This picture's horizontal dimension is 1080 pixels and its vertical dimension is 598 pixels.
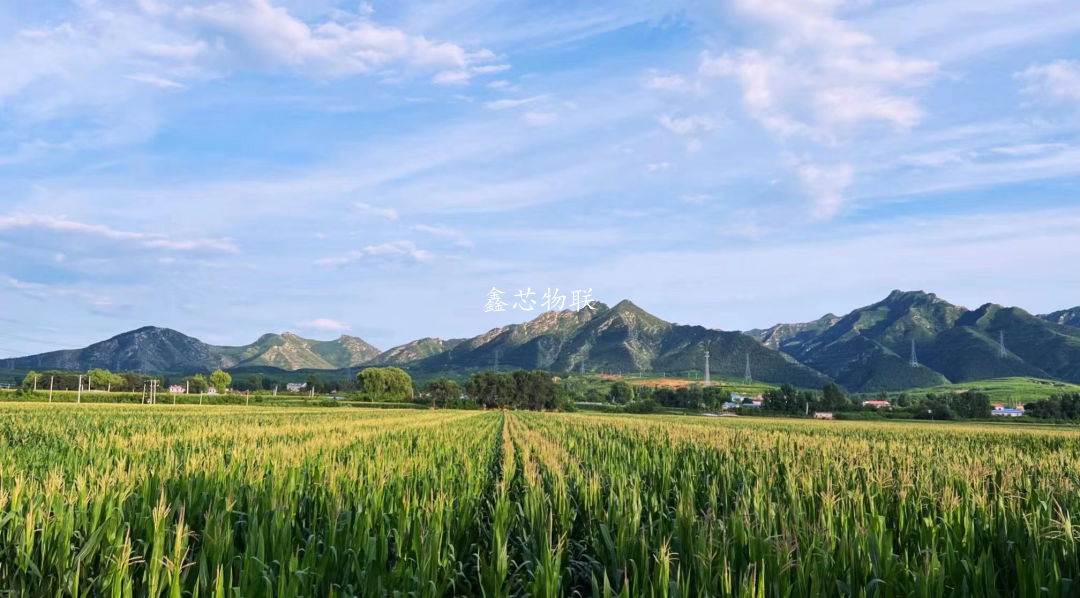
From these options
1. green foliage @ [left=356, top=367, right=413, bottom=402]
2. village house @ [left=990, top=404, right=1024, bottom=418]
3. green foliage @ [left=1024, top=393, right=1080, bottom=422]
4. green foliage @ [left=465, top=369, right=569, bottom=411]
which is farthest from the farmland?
green foliage @ [left=356, top=367, right=413, bottom=402]

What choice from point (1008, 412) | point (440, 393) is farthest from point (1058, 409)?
point (440, 393)

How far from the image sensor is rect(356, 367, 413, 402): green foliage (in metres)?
167

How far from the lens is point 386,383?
17325cm

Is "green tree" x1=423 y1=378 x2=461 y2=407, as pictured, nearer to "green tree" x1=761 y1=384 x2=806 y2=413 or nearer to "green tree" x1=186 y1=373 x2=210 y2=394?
"green tree" x1=186 y1=373 x2=210 y2=394

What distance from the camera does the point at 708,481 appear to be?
9766mm

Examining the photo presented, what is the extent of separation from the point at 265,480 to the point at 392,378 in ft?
565

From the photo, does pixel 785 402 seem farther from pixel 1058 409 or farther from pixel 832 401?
pixel 1058 409

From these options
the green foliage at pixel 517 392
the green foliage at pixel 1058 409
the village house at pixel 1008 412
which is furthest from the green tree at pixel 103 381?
the green foliage at pixel 1058 409

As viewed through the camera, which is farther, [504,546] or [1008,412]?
[1008,412]

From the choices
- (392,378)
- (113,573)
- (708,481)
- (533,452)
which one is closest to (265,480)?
(113,573)

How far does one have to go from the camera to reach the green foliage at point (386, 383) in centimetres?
16711

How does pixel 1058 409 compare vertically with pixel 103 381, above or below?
below

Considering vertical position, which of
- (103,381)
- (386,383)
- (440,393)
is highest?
(103,381)

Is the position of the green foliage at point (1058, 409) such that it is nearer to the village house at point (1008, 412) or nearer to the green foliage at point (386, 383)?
the village house at point (1008, 412)
